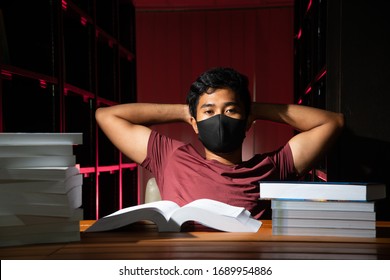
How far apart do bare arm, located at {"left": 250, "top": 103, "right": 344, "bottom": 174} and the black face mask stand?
173mm

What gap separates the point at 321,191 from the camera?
38.8 inches

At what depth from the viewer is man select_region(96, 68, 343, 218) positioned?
1793 mm

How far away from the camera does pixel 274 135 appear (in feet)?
17.9

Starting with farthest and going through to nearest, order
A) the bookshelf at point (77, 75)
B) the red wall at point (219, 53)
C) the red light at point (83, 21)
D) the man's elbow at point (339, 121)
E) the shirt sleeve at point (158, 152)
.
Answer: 1. the red wall at point (219, 53)
2. the red light at point (83, 21)
3. the bookshelf at point (77, 75)
4. the shirt sleeve at point (158, 152)
5. the man's elbow at point (339, 121)

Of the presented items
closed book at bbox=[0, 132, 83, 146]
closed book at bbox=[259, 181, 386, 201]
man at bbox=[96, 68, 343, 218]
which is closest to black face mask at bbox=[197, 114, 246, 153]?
man at bbox=[96, 68, 343, 218]

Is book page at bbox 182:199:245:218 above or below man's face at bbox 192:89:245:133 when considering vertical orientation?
below

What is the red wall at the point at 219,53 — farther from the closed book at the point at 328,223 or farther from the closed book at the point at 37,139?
the closed book at the point at 37,139

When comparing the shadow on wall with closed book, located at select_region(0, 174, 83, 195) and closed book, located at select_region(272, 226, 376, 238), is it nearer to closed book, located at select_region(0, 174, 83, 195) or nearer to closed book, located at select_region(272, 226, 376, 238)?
closed book, located at select_region(272, 226, 376, 238)

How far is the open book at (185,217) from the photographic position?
104 cm

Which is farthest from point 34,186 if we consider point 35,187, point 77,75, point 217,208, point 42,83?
point 77,75

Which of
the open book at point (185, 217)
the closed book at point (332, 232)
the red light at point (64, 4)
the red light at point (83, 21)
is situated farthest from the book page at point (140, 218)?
the red light at point (83, 21)

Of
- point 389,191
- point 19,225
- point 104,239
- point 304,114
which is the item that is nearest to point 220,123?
point 304,114

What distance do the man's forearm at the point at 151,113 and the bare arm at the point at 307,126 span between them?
0.99 ft
